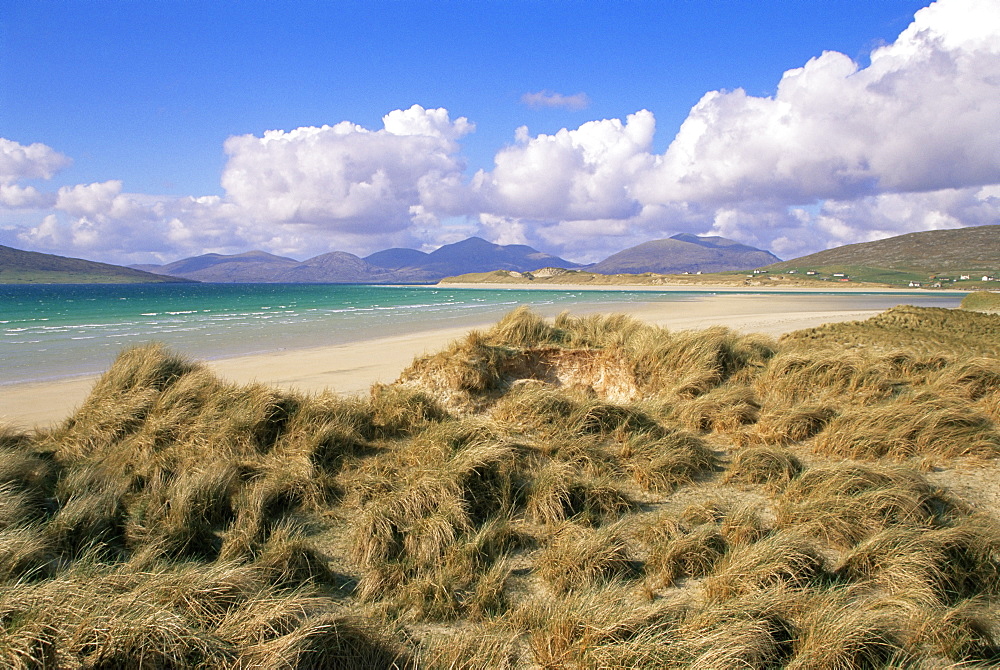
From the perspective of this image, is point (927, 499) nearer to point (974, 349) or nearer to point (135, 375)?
point (135, 375)

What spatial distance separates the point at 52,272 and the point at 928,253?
259 m

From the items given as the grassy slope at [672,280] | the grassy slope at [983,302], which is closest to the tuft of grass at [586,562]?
the grassy slope at [983,302]

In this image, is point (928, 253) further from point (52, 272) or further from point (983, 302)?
point (52, 272)

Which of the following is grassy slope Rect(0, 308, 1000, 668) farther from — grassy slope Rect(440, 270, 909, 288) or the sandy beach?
grassy slope Rect(440, 270, 909, 288)

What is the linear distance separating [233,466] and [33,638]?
8.17 feet

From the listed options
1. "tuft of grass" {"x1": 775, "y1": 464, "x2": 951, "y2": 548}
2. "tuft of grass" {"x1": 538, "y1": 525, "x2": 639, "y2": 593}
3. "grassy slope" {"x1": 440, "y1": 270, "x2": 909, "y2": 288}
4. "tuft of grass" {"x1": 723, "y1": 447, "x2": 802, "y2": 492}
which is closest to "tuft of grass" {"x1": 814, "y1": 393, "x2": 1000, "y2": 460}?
"tuft of grass" {"x1": 723, "y1": 447, "x2": 802, "y2": 492}

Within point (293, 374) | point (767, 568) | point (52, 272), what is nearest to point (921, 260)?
point (293, 374)

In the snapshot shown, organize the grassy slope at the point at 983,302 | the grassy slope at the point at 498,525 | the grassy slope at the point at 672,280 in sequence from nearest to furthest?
1. the grassy slope at the point at 498,525
2. the grassy slope at the point at 983,302
3. the grassy slope at the point at 672,280

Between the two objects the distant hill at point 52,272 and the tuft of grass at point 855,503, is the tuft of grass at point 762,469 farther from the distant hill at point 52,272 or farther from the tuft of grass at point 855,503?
the distant hill at point 52,272

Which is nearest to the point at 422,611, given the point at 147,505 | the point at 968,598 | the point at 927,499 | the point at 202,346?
the point at 147,505

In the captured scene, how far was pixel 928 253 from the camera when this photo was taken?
515 feet

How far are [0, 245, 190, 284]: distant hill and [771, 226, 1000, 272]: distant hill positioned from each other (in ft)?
660

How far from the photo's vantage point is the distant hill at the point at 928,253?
139m

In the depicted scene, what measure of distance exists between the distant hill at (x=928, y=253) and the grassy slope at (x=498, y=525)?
159615 mm
